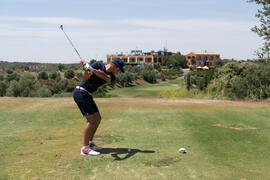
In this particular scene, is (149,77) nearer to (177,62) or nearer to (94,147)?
(177,62)

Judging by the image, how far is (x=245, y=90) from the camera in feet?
73.1

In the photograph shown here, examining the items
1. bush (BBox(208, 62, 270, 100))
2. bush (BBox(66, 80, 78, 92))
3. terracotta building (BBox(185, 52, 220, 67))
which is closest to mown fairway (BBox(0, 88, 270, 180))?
bush (BBox(208, 62, 270, 100))

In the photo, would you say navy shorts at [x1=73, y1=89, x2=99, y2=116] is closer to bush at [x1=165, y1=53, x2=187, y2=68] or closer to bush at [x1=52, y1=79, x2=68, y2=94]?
bush at [x1=52, y1=79, x2=68, y2=94]

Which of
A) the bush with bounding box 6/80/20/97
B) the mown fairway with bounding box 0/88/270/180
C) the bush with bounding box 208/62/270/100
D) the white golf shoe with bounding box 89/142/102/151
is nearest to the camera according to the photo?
the mown fairway with bounding box 0/88/270/180

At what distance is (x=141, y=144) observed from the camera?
7699mm

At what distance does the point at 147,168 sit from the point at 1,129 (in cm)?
590

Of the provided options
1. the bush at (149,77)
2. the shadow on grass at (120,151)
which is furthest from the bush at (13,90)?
the bush at (149,77)

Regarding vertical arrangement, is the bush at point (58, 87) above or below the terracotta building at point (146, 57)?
below

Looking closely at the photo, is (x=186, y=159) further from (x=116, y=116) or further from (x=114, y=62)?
(x=116, y=116)

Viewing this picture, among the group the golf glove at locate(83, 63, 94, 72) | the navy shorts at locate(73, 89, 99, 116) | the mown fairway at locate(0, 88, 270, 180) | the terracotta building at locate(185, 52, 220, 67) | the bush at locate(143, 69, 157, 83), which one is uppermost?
the terracotta building at locate(185, 52, 220, 67)

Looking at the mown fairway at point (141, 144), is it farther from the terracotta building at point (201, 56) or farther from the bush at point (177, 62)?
the terracotta building at point (201, 56)

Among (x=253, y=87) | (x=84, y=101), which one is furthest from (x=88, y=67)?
(x=253, y=87)

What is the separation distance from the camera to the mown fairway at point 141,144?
5617 millimetres

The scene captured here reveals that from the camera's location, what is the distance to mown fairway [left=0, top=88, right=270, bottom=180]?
5617mm
